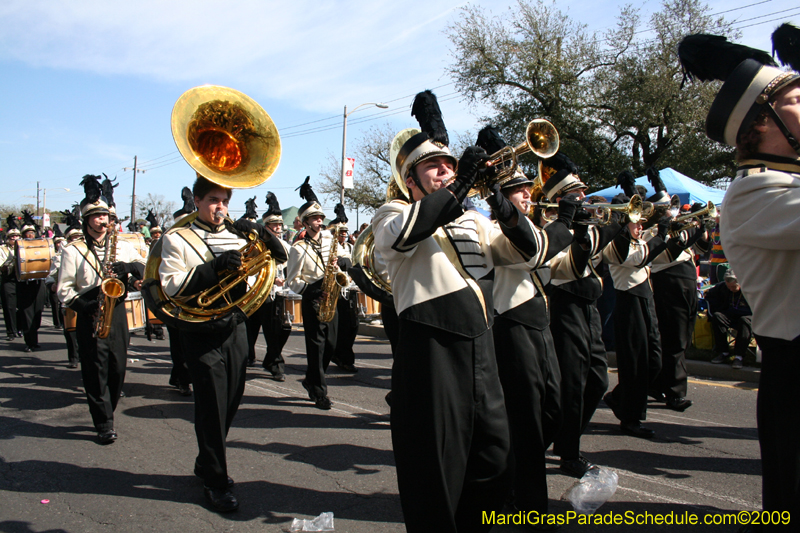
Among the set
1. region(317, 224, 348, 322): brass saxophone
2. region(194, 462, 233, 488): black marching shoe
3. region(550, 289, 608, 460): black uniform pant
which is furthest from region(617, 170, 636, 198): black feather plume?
region(194, 462, 233, 488): black marching shoe

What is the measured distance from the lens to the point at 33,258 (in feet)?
36.9

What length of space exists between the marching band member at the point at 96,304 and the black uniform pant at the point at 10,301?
753cm

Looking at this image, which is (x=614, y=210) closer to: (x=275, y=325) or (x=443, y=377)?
(x=443, y=377)

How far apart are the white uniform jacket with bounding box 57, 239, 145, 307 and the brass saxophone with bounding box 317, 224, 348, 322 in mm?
2162

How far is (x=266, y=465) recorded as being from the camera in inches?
183

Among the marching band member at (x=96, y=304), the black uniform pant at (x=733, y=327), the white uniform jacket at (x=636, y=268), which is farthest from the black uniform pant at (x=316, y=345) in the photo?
the black uniform pant at (x=733, y=327)

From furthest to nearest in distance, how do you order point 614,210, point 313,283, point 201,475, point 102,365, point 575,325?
point 313,283
point 102,365
point 614,210
point 575,325
point 201,475

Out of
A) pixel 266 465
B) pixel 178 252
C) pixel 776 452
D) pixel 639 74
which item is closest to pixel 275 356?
pixel 266 465

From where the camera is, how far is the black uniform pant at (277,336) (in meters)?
8.06

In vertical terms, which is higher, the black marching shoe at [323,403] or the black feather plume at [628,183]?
the black feather plume at [628,183]

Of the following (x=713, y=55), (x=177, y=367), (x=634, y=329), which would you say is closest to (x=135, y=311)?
(x=177, y=367)

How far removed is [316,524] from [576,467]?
1.90 meters

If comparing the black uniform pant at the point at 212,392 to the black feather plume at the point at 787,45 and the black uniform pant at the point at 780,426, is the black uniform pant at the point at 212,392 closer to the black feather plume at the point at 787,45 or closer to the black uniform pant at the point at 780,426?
the black uniform pant at the point at 780,426

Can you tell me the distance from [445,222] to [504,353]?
1.29 m
